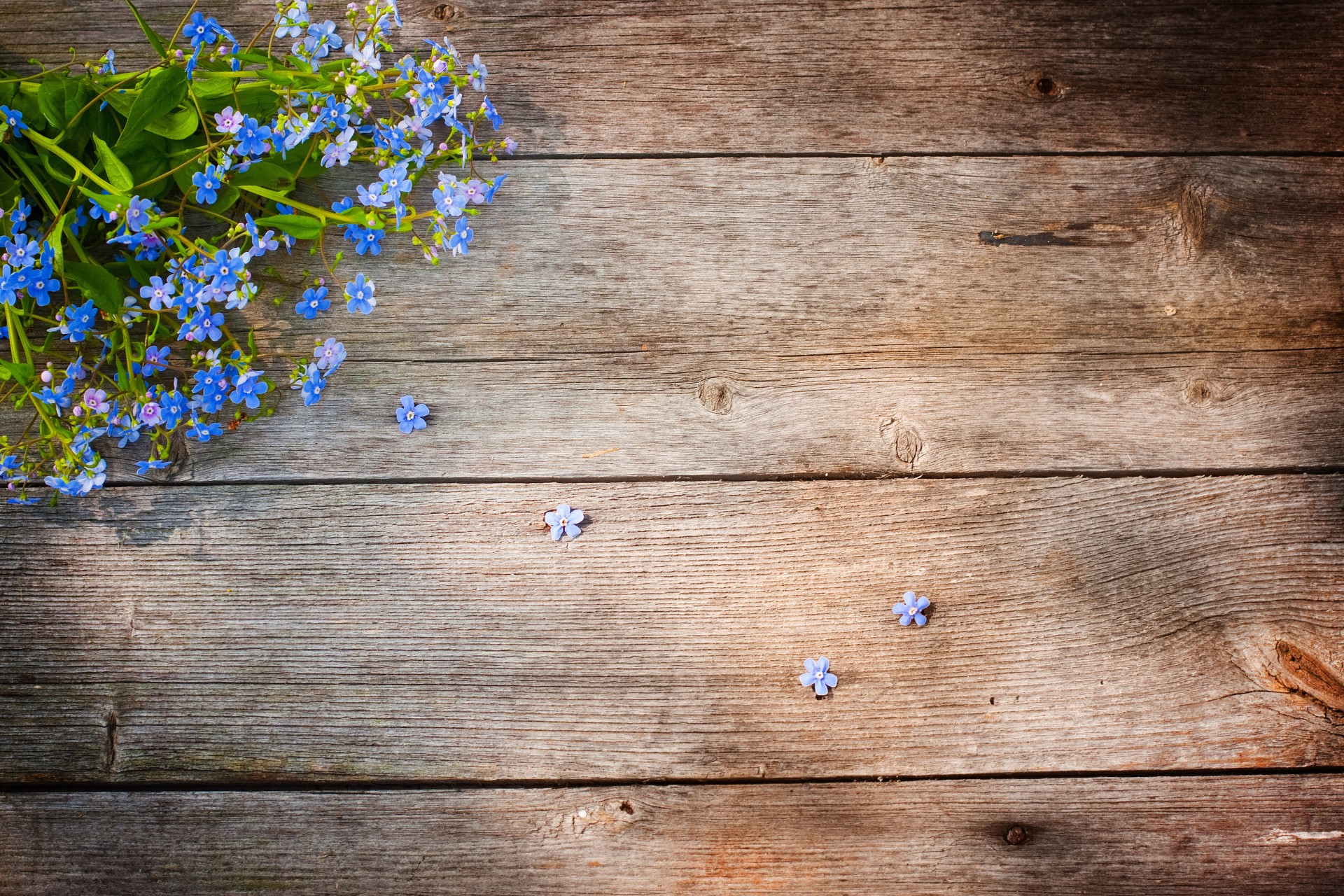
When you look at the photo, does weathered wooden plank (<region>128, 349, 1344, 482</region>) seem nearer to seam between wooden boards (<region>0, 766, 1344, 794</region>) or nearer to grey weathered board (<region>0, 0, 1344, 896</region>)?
grey weathered board (<region>0, 0, 1344, 896</region>)

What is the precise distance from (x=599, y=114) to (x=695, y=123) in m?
0.15

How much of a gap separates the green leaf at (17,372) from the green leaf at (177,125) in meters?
0.32

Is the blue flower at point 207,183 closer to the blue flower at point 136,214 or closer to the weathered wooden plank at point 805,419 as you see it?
the blue flower at point 136,214

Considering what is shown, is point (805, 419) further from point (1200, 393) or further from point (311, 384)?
point (311, 384)

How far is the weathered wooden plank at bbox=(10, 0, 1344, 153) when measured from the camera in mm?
1293

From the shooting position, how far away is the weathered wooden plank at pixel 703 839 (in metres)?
1.18

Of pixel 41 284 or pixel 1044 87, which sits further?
pixel 1044 87

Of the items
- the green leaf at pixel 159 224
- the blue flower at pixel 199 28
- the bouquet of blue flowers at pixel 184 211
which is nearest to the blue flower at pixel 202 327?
the bouquet of blue flowers at pixel 184 211

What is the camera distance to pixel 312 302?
1.16m

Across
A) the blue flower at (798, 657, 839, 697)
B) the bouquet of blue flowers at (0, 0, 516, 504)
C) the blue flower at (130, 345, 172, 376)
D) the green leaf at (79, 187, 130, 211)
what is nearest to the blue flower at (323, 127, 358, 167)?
the bouquet of blue flowers at (0, 0, 516, 504)

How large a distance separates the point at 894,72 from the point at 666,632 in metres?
0.92

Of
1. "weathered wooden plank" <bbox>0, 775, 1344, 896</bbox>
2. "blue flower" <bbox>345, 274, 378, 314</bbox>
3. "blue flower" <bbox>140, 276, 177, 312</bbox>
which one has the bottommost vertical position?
"weathered wooden plank" <bbox>0, 775, 1344, 896</bbox>

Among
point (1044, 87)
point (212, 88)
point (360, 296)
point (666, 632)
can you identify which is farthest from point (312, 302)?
point (1044, 87)

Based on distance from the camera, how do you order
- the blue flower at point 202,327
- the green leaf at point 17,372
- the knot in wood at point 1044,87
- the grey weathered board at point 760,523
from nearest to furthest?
the green leaf at point 17,372
the blue flower at point 202,327
the grey weathered board at point 760,523
the knot in wood at point 1044,87
